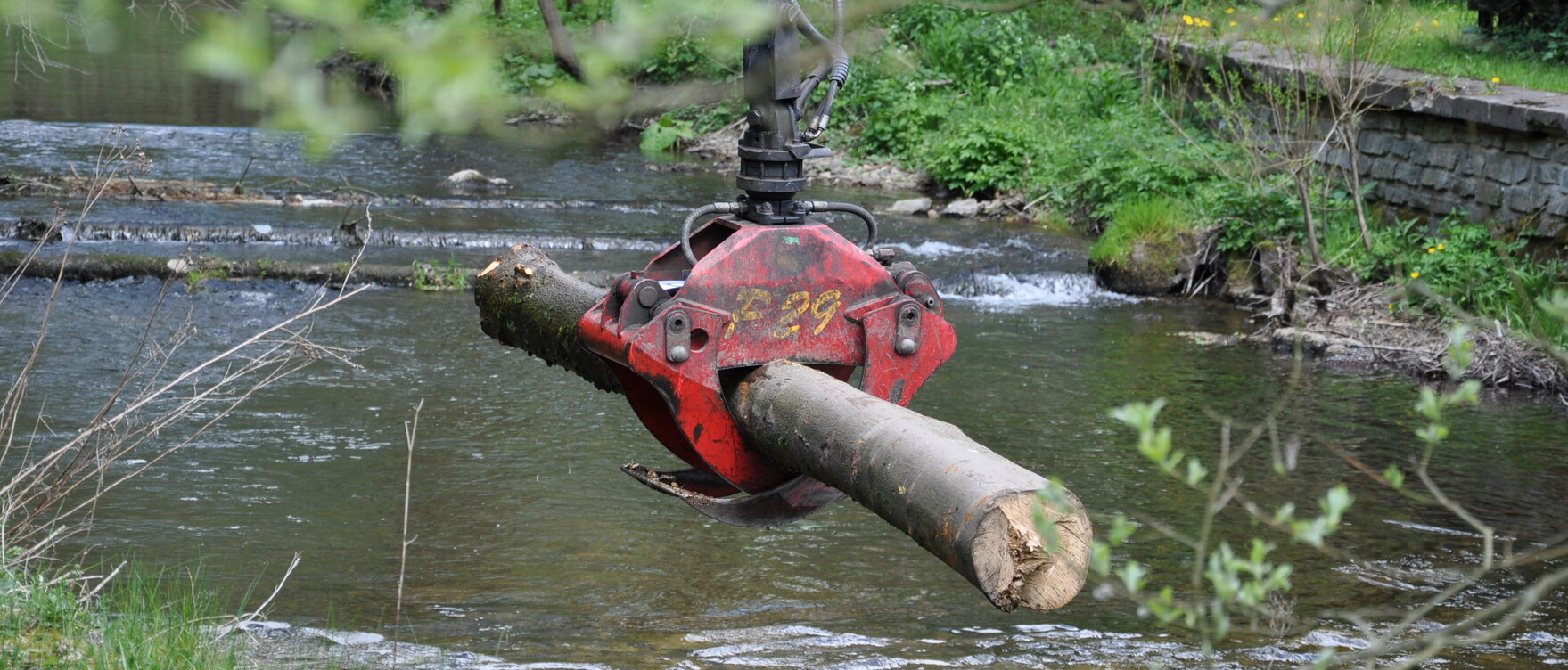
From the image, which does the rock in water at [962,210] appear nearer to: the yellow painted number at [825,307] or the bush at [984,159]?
the bush at [984,159]

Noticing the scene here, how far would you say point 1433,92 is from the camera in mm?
10336

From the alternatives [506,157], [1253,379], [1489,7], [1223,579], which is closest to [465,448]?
[1253,379]

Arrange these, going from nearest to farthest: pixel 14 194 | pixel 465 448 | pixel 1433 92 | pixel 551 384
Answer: pixel 465 448 → pixel 551 384 → pixel 1433 92 → pixel 14 194

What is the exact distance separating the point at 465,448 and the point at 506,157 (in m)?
11.0

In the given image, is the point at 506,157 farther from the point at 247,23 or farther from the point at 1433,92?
the point at 247,23

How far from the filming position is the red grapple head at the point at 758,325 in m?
2.60

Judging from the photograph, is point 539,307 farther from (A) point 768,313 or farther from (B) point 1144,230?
(B) point 1144,230

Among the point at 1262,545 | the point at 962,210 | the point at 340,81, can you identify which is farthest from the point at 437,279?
the point at 340,81

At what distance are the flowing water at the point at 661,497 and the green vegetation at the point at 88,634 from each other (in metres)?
1.03

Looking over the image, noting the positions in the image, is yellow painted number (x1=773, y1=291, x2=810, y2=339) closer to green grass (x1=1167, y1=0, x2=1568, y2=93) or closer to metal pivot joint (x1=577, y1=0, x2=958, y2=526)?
metal pivot joint (x1=577, y1=0, x2=958, y2=526)

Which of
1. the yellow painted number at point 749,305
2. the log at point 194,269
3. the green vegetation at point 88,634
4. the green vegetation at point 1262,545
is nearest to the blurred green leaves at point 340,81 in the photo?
the green vegetation at point 1262,545

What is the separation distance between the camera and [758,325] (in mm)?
2699

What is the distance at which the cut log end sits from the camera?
2010 mm

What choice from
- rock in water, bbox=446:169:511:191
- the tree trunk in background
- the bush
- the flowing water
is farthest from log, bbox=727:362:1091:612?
rock in water, bbox=446:169:511:191
